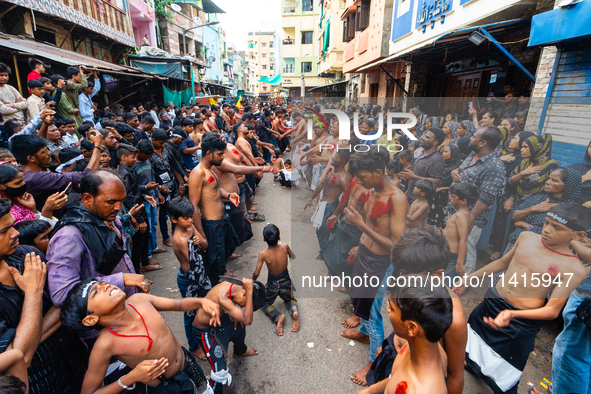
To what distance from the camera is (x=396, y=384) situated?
4.63ft

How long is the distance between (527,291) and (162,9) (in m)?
24.2

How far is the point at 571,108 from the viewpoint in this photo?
4023 mm

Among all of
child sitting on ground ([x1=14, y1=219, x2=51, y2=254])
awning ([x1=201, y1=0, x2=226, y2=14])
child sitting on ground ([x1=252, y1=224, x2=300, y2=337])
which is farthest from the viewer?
awning ([x1=201, y1=0, x2=226, y2=14])

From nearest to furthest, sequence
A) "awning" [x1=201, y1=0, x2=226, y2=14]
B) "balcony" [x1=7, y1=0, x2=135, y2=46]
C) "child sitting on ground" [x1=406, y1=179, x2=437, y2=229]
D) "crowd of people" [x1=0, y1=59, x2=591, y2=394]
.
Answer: "crowd of people" [x1=0, y1=59, x2=591, y2=394]
"child sitting on ground" [x1=406, y1=179, x2=437, y2=229]
"balcony" [x1=7, y1=0, x2=135, y2=46]
"awning" [x1=201, y1=0, x2=226, y2=14]

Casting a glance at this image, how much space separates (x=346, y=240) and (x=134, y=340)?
8.00 feet

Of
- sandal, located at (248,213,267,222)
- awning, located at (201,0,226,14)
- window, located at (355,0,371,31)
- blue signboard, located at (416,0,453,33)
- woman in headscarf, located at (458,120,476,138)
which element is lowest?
sandal, located at (248,213,267,222)

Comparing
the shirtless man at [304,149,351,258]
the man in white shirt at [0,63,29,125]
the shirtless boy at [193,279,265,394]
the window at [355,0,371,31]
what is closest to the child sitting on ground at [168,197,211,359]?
the shirtless boy at [193,279,265,394]

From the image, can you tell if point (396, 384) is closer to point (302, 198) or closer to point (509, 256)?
point (509, 256)

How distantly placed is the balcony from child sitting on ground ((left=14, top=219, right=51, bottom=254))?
939cm

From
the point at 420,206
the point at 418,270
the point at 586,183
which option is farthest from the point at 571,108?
the point at 418,270

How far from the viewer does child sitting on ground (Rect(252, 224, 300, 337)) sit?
3146 mm

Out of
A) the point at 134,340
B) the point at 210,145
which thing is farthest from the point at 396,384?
the point at 210,145

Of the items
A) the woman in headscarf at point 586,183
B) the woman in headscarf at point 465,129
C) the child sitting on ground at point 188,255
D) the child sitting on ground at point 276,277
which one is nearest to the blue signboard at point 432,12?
the woman in headscarf at point 465,129

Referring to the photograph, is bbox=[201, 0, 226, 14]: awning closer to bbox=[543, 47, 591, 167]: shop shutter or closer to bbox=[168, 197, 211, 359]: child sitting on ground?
bbox=[543, 47, 591, 167]: shop shutter
